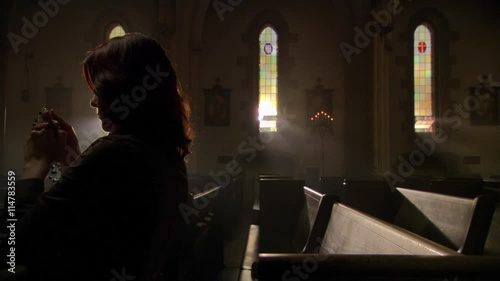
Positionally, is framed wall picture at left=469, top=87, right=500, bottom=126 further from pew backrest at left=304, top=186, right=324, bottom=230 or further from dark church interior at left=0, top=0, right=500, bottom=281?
pew backrest at left=304, top=186, right=324, bottom=230

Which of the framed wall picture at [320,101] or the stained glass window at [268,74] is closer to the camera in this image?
the framed wall picture at [320,101]

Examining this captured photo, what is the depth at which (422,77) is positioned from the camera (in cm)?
1025

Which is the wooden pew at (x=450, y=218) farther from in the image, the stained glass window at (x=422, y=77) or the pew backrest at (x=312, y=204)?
the stained glass window at (x=422, y=77)

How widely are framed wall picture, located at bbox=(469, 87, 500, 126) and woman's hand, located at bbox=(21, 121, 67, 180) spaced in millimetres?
11151

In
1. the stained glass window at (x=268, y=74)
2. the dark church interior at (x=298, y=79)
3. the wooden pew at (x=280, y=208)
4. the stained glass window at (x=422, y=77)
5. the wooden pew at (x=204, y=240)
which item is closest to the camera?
the wooden pew at (x=204, y=240)

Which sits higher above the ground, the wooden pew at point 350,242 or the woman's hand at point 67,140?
the woman's hand at point 67,140

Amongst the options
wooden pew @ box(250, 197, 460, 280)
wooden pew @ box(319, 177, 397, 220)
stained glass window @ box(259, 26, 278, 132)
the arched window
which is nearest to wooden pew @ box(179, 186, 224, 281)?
wooden pew @ box(250, 197, 460, 280)

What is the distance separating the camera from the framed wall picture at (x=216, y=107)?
10031 millimetres

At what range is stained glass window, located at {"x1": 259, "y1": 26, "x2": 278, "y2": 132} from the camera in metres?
10.3

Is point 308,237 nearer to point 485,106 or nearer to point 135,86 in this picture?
point 135,86

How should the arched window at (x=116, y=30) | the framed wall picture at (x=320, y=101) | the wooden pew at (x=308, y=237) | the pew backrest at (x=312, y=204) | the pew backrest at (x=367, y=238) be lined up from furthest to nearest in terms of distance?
the arched window at (x=116, y=30), the framed wall picture at (x=320, y=101), the pew backrest at (x=312, y=204), the wooden pew at (x=308, y=237), the pew backrest at (x=367, y=238)

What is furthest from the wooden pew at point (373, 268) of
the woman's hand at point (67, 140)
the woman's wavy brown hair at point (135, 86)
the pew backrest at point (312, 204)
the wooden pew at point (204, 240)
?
the pew backrest at point (312, 204)

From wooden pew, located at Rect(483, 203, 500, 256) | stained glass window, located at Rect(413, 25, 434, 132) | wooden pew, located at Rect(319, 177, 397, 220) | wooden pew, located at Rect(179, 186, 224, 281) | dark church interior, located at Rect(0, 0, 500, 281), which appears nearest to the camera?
wooden pew, located at Rect(179, 186, 224, 281)

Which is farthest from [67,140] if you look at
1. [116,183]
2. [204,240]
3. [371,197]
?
[371,197]
